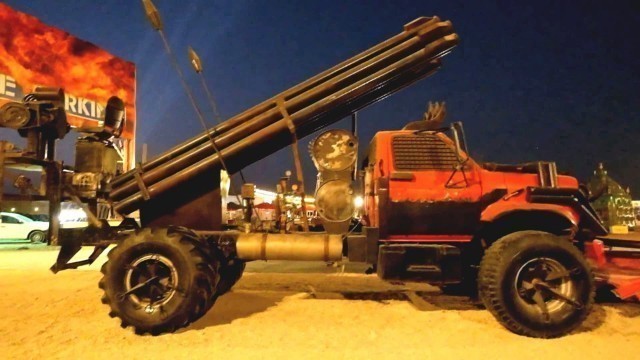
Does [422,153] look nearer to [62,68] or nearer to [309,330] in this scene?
[309,330]

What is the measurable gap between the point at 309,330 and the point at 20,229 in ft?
65.4

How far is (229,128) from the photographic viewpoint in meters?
6.05

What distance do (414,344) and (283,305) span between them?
234cm

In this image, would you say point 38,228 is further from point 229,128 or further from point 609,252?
point 609,252

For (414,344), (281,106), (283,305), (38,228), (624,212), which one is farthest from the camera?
(624,212)

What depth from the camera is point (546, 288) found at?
17.2 ft

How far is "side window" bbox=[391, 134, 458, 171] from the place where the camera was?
5.88 m

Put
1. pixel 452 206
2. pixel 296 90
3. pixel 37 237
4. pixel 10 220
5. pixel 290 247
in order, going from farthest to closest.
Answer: pixel 10 220
pixel 37 237
pixel 296 90
pixel 290 247
pixel 452 206

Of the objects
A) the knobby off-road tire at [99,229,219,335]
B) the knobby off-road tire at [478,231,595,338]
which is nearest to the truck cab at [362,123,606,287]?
the knobby off-road tire at [478,231,595,338]

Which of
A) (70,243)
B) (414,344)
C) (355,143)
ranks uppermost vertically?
(355,143)

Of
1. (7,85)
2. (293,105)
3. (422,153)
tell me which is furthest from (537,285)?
(7,85)

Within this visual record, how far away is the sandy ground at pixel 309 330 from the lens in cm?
460

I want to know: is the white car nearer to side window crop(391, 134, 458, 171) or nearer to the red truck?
the red truck

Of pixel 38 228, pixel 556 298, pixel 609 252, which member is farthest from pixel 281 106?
pixel 38 228
